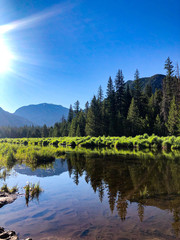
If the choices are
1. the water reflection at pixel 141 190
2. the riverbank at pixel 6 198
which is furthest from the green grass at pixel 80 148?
the water reflection at pixel 141 190

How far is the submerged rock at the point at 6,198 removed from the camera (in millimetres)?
5881

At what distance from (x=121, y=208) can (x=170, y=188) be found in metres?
3.10

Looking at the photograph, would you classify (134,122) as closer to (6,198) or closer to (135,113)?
(135,113)

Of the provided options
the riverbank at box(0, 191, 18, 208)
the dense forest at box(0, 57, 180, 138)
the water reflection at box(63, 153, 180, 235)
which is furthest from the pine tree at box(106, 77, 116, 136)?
the riverbank at box(0, 191, 18, 208)

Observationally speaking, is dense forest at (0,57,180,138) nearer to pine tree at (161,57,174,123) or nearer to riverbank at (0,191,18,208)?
pine tree at (161,57,174,123)

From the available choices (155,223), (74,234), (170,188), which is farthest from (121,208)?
(170,188)

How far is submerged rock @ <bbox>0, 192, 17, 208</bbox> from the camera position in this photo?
5.88m

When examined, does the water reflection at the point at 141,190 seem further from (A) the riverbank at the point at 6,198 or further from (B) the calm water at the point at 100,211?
(A) the riverbank at the point at 6,198

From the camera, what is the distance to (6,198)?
6199 mm

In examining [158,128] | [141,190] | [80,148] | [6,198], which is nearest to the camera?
[6,198]

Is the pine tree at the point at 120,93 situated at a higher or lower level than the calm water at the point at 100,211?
higher

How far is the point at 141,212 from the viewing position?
517cm

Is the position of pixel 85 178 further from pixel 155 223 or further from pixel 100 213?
pixel 155 223

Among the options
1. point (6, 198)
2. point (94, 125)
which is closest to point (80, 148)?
point (94, 125)
